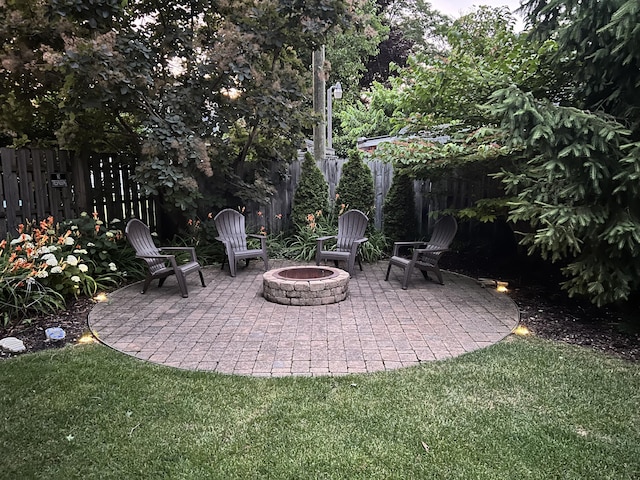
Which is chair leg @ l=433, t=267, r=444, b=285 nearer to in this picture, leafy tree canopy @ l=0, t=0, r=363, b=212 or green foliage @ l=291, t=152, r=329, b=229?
green foliage @ l=291, t=152, r=329, b=229

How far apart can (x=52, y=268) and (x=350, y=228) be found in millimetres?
3775

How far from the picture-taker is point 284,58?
7094mm

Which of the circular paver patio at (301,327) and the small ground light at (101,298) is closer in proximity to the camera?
the circular paver patio at (301,327)

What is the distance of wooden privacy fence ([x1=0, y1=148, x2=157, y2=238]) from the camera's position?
197 inches

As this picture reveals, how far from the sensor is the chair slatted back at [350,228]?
247 inches

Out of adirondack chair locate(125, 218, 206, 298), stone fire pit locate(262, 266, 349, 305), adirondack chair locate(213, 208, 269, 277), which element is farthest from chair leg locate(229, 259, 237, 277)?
stone fire pit locate(262, 266, 349, 305)

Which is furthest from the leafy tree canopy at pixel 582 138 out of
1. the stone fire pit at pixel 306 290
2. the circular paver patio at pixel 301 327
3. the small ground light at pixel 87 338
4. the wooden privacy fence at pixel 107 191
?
the small ground light at pixel 87 338

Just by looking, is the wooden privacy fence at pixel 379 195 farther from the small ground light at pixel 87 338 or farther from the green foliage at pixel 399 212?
the small ground light at pixel 87 338

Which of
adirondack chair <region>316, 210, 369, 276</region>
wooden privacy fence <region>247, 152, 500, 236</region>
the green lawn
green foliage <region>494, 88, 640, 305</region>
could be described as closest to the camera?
the green lawn

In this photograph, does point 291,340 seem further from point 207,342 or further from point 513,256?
point 513,256

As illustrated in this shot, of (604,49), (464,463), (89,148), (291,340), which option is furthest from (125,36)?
(464,463)

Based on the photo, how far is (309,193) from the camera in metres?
7.68

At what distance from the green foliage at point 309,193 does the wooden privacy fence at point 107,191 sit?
13.0 inches

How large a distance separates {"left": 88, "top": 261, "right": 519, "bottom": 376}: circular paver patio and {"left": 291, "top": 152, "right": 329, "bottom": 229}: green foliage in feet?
8.06
